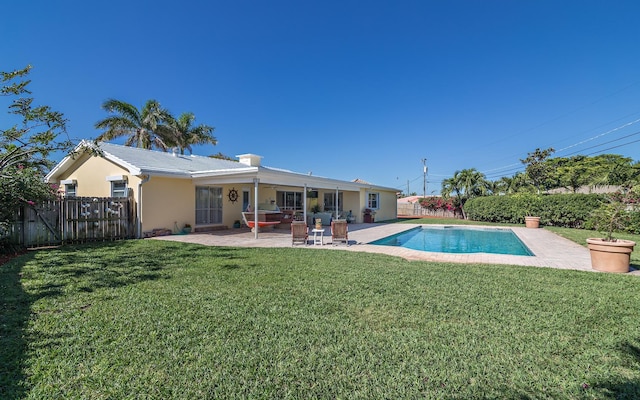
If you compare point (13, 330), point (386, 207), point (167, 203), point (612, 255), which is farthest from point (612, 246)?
point (386, 207)

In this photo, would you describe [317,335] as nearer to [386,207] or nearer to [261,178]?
[261,178]

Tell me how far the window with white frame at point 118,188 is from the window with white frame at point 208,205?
306cm

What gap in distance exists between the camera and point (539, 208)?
19875 mm

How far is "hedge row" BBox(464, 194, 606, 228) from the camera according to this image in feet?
57.3

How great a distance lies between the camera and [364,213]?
22953mm

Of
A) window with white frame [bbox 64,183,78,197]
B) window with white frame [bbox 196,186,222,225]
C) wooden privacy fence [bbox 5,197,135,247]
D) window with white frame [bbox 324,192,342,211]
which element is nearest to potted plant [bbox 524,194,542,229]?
window with white frame [bbox 324,192,342,211]

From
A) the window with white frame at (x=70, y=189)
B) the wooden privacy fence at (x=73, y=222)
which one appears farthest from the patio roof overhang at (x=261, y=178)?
the window with white frame at (x=70, y=189)

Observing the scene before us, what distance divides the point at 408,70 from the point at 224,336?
62.4 ft

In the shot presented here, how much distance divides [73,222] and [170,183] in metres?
3.72

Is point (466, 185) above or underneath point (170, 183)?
above

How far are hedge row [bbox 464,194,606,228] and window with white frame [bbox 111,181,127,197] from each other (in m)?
22.7

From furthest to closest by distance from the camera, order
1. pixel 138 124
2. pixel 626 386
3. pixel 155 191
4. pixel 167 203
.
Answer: pixel 138 124 → pixel 167 203 → pixel 155 191 → pixel 626 386

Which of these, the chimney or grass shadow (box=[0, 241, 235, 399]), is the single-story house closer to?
the chimney

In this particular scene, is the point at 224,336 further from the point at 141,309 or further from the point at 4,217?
the point at 4,217
